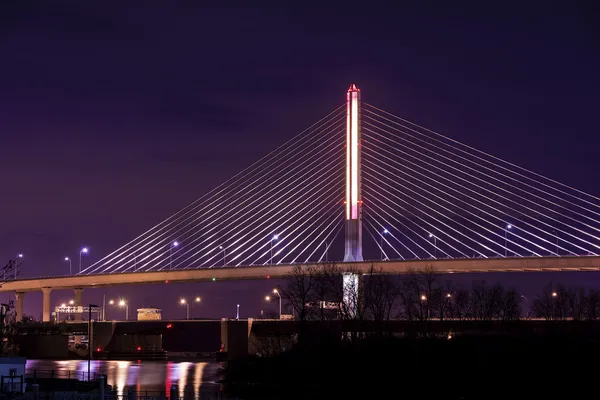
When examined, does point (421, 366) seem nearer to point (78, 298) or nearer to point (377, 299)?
point (377, 299)

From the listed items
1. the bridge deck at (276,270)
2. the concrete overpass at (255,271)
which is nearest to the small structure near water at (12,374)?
the concrete overpass at (255,271)

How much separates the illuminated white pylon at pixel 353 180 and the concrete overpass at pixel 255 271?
2104 mm

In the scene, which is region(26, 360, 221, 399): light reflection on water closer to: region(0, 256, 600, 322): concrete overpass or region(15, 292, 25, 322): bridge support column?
region(0, 256, 600, 322): concrete overpass

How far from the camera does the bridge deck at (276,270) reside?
76.1 m

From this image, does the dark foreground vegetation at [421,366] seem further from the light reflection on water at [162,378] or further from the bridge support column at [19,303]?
the bridge support column at [19,303]

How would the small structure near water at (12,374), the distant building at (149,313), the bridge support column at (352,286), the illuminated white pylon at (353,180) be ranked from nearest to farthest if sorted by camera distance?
the small structure near water at (12,374) → the bridge support column at (352,286) → the illuminated white pylon at (353,180) → the distant building at (149,313)

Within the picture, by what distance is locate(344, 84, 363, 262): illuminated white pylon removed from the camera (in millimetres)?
74250

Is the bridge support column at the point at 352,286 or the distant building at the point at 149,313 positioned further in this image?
the distant building at the point at 149,313

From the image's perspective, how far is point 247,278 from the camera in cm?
8750

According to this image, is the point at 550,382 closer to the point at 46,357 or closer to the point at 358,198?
the point at 358,198

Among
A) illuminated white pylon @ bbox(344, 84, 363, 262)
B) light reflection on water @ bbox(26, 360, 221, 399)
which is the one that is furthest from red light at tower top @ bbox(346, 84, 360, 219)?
light reflection on water @ bbox(26, 360, 221, 399)

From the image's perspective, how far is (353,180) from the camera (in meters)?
75.5

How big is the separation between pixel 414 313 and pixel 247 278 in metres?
26.0

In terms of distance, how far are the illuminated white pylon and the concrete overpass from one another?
2.10 m
